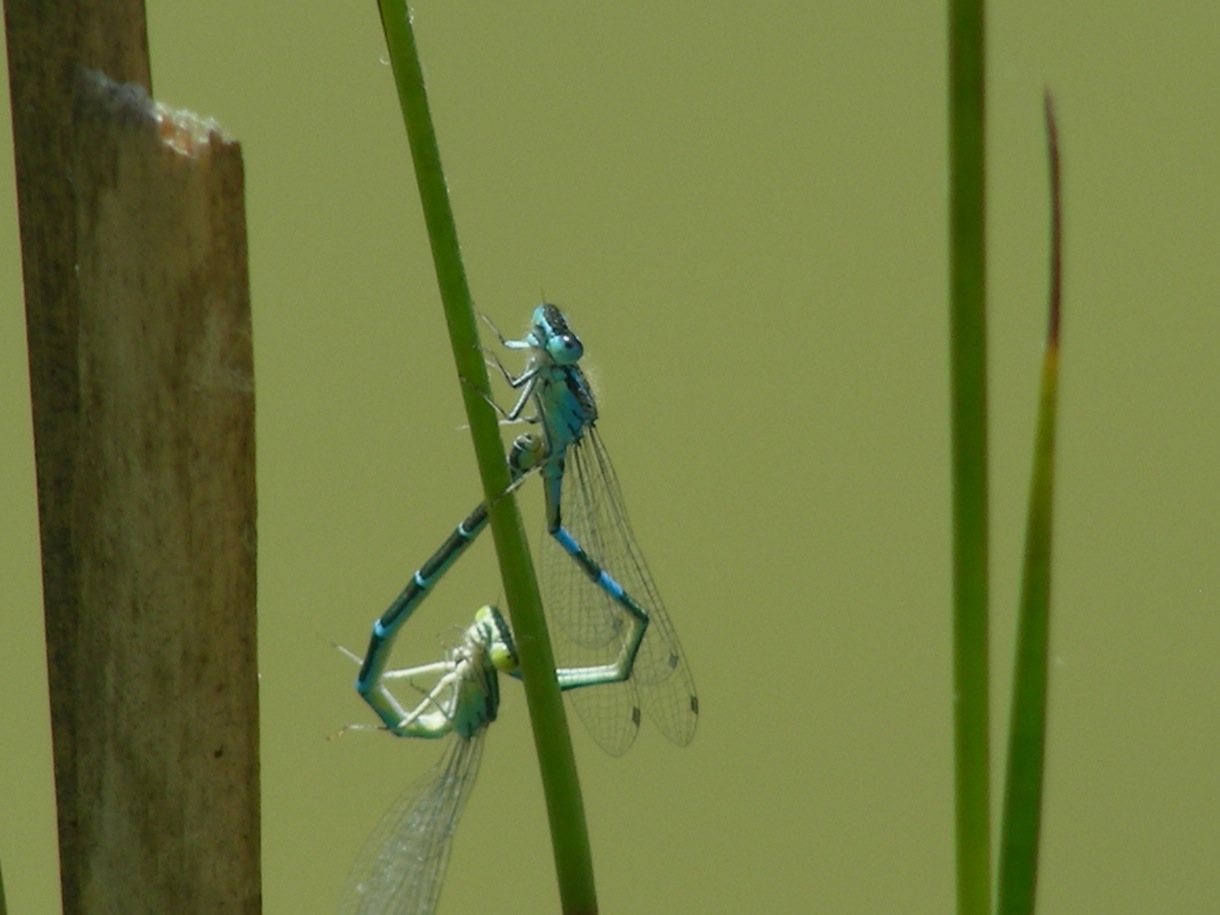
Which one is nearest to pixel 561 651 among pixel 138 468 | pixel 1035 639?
pixel 138 468

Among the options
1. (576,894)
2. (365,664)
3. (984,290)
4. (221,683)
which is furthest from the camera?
(365,664)

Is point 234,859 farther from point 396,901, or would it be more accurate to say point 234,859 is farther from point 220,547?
point 396,901

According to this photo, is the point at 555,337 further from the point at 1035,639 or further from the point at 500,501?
the point at 1035,639

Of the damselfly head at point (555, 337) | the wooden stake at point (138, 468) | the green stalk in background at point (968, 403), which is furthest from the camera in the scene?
the damselfly head at point (555, 337)

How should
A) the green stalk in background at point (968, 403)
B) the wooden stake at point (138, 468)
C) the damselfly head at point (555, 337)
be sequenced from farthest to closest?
the damselfly head at point (555, 337) < the wooden stake at point (138, 468) < the green stalk in background at point (968, 403)

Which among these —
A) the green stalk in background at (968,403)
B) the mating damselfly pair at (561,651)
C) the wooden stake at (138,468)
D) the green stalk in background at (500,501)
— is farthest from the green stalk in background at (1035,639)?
the mating damselfly pair at (561,651)

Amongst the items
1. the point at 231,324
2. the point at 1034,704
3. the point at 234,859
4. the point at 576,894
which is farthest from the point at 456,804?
the point at 1034,704

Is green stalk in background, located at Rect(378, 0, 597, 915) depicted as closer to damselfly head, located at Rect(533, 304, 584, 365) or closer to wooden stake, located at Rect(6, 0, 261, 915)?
wooden stake, located at Rect(6, 0, 261, 915)

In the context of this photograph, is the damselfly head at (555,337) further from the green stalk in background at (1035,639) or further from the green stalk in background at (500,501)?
the green stalk in background at (1035,639)
